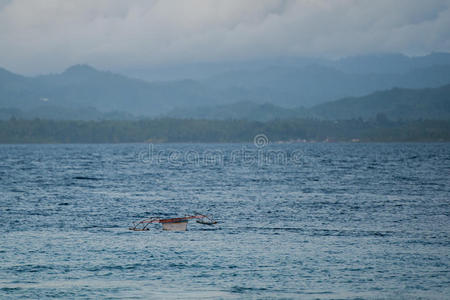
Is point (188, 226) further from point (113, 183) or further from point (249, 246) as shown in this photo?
point (113, 183)

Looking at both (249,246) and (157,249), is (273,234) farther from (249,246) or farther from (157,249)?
(157,249)

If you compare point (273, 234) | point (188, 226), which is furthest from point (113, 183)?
point (273, 234)

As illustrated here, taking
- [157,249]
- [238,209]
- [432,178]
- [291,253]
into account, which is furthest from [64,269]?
[432,178]

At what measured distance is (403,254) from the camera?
40.4m

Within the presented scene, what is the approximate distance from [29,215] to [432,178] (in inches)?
3467

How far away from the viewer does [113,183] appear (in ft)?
372

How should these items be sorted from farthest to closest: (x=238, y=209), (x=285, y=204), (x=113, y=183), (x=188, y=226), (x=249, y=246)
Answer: (x=113, y=183) → (x=285, y=204) → (x=238, y=209) → (x=188, y=226) → (x=249, y=246)

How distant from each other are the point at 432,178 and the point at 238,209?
67.2m

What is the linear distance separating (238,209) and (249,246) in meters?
24.1

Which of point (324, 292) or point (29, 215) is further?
point (29, 215)

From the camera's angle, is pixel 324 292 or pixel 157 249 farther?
pixel 157 249

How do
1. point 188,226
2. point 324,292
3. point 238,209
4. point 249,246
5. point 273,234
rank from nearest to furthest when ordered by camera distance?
point 324,292 < point 249,246 < point 273,234 < point 188,226 < point 238,209

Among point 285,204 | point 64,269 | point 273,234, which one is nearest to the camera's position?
point 64,269

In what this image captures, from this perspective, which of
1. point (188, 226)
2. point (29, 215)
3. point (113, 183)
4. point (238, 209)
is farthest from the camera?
point (113, 183)
